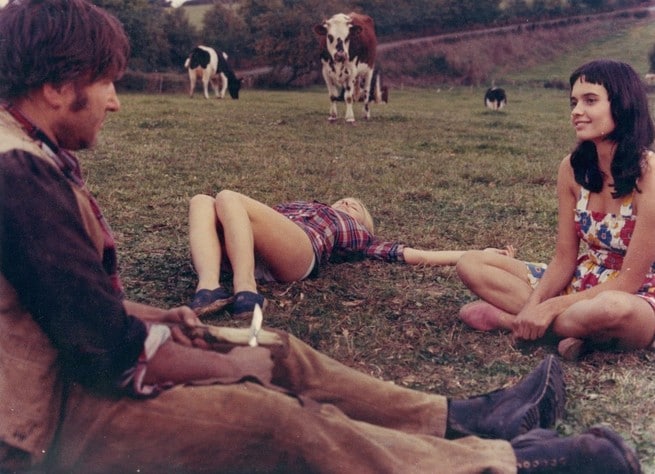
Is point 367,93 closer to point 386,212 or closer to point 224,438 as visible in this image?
point 386,212

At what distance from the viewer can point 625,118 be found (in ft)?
10.5

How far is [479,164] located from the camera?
8680 mm

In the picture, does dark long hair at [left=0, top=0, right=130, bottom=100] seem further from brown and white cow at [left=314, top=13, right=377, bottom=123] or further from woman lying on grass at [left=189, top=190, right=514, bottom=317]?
brown and white cow at [left=314, top=13, right=377, bottom=123]

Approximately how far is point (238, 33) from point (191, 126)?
17379mm

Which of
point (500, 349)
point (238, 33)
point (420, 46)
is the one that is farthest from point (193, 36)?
point (500, 349)

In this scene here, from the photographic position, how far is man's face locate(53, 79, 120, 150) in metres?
1.98

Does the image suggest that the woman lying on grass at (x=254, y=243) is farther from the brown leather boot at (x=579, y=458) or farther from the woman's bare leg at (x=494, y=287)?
the brown leather boot at (x=579, y=458)

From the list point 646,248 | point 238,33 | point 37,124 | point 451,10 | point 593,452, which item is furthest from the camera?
point 238,33

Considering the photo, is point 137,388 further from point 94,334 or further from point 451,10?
point 451,10

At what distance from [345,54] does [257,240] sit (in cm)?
1145

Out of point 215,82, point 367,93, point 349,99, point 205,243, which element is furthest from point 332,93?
point 215,82

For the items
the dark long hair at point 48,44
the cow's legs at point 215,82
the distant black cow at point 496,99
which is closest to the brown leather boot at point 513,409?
the dark long hair at point 48,44

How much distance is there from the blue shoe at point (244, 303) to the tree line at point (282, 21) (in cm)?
1343

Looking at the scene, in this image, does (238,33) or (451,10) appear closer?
(451,10)
